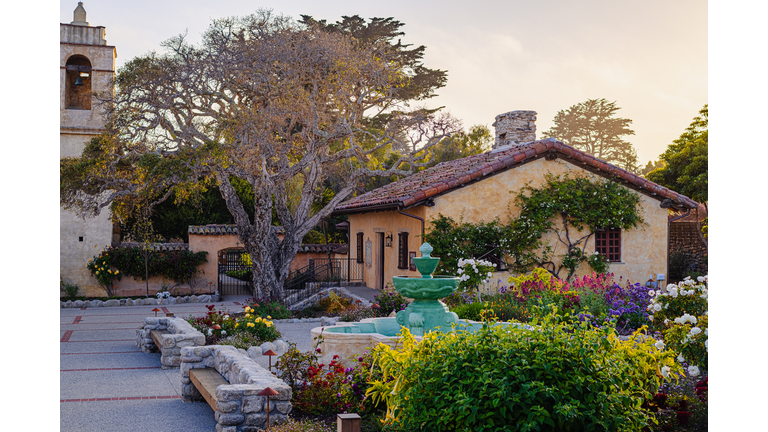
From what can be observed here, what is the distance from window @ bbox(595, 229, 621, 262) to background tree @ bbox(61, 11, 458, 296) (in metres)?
5.08

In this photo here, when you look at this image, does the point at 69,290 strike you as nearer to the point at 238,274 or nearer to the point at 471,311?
the point at 238,274

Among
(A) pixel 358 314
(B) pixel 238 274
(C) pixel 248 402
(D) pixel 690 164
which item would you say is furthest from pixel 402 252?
(D) pixel 690 164

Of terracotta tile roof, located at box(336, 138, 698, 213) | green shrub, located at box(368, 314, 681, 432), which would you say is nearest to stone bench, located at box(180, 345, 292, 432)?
green shrub, located at box(368, 314, 681, 432)

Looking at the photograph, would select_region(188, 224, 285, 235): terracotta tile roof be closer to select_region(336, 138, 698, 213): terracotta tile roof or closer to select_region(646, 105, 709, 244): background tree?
select_region(336, 138, 698, 213): terracotta tile roof

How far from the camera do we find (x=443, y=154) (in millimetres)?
29078

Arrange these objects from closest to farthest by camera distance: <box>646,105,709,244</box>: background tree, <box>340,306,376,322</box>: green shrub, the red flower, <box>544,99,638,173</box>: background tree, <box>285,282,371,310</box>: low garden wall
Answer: the red flower → <box>340,306,376,322</box>: green shrub → <box>285,282,371,310</box>: low garden wall → <box>646,105,709,244</box>: background tree → <box>544,99,638,173</box>: background tree

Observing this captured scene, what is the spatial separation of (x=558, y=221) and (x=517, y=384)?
37.5 ft

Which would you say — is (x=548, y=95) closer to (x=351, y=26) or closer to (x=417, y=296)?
(x=417, y=296)

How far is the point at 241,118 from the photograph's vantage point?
48.9 ft

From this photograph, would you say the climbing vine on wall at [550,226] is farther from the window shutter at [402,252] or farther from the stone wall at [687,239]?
the stone wall at [687,239]

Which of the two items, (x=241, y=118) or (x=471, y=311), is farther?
(x=241, y=118)

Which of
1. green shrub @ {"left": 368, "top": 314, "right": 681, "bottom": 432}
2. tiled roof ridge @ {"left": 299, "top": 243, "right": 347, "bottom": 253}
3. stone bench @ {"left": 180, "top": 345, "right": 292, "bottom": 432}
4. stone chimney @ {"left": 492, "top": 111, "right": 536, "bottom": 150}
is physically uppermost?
stone chimney @ {"left": 492, "top": 111, "right": 536, "bottom": 150}

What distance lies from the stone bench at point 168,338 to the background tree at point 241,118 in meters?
4.56

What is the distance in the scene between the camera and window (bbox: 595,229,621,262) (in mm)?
14969
